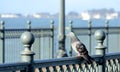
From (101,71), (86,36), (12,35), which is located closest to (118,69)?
(101,71)

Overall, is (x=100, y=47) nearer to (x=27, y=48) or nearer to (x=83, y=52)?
(x=83, y=52)

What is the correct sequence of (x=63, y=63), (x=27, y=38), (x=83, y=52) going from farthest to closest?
(x=83, y=52) → (x=63, y=63) → (x=27, y=38)

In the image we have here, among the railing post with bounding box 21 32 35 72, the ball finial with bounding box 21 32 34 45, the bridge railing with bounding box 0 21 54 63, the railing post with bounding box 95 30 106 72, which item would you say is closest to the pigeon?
the railing post with bounding box 95 30 106 72

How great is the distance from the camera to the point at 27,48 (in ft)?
19.7

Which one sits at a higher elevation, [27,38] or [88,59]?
[27,38]

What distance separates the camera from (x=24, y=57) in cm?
603

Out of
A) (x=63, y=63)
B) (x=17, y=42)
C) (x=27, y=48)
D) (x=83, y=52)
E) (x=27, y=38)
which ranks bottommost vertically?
(x=17, y=42)

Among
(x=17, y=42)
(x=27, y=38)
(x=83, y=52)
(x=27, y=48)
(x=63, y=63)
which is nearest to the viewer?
(x=27, y=38)

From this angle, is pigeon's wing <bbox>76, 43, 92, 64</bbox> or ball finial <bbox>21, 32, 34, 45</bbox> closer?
ball finial <bbox>21, 32, 34, 45</bbox>

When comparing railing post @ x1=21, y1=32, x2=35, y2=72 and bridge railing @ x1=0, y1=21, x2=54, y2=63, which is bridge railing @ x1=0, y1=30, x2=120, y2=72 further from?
bridge railing @ x1=0, y1=21, x2=54, y2=63

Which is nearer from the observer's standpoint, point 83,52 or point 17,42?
point 83,52

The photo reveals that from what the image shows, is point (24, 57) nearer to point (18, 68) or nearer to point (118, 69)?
point (18, 68)

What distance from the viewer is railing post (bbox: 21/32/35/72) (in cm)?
589

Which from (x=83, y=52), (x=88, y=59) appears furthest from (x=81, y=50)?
(x=88, y=59)
